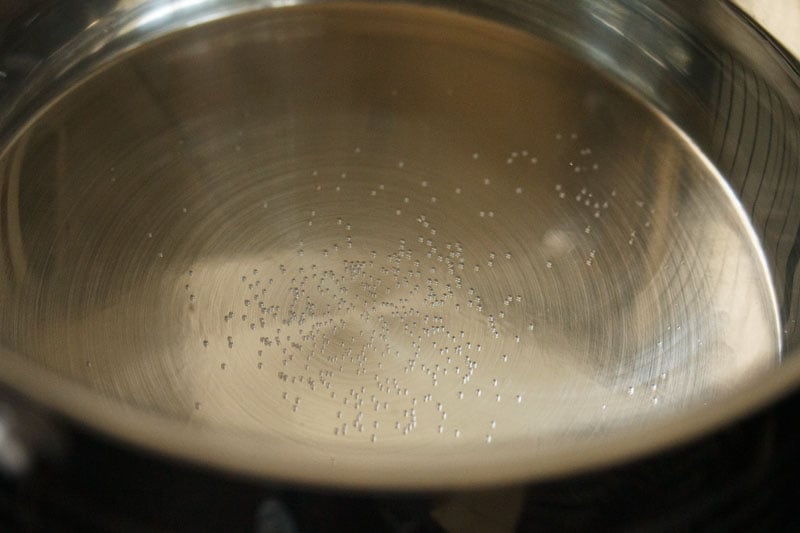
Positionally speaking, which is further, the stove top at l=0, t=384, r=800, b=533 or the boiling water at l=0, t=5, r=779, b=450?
the boiling water at l=0, t=5, r=779, b=450

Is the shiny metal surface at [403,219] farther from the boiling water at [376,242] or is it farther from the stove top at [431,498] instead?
the stove top at [431,498]

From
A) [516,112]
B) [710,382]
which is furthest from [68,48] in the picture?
[710,382]

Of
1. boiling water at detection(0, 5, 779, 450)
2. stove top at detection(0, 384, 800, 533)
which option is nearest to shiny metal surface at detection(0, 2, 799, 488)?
boiling water at detection(0, 5, 779, 450)

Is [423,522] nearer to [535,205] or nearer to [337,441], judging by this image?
[337,441]

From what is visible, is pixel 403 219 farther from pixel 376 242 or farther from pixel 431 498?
pixel 431 498

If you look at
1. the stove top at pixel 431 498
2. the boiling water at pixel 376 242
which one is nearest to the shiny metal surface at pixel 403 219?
the boiling water at pixel 376 242

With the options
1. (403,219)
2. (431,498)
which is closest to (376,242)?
(403,219)

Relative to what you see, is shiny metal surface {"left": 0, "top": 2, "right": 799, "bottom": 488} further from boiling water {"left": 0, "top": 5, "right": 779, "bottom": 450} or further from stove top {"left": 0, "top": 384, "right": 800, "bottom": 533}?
stove top {"left": 0, "top": 384, "right": 800, "bottom": 533}
